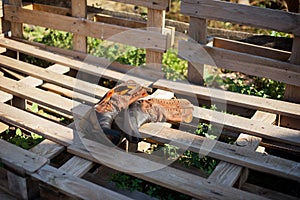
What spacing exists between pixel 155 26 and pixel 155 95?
72 centimetres

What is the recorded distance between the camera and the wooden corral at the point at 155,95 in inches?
128

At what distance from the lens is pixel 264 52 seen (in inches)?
192

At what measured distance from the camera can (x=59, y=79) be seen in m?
4.68

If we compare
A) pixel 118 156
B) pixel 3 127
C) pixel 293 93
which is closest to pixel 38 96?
pixel 3 127

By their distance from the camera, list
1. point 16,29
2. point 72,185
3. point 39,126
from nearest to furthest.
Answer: point 72,185 < point 39,126 < point 16,29

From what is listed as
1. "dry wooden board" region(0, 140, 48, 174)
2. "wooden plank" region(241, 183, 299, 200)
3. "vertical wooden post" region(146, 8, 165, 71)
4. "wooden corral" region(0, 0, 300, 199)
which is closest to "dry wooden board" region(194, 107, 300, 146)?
"wooden corral" region(0, 0, 300, 199)

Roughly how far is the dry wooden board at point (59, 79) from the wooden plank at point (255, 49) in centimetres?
144

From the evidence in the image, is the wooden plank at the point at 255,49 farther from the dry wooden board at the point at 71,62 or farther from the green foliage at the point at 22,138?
the green foliage at the point at 22,138

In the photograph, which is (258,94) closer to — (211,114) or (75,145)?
(211,114)

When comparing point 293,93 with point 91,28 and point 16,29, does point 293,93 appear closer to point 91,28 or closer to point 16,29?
point 91,28

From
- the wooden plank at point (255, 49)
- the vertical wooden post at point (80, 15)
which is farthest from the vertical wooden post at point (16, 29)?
the wooden plank at point (255, 49)

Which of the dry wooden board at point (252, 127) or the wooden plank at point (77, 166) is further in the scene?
the dry wooden board at point (252, 127)

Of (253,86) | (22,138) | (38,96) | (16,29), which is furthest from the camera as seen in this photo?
(16,29)

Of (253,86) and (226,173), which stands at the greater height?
(253,86)
